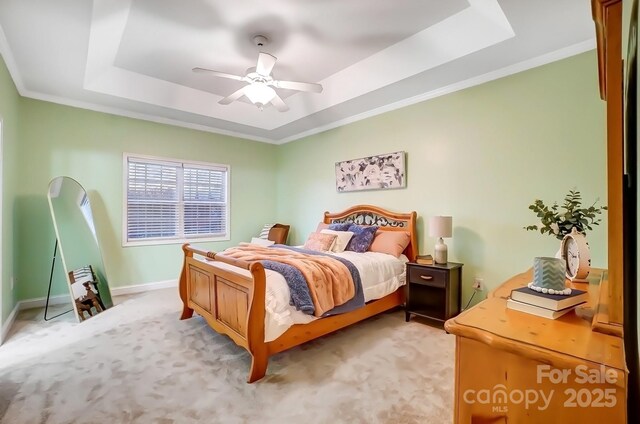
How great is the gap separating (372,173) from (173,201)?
10.5 feet

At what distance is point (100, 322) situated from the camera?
3234 mm

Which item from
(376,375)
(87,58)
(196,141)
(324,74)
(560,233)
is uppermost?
(324,74)

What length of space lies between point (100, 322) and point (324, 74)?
Result: 154 inches

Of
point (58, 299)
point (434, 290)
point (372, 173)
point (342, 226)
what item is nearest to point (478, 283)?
point (434, 290)

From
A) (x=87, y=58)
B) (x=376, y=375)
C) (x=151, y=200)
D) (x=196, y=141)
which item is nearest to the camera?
(x=376, y=375)

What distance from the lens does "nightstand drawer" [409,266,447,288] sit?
9.99 feet

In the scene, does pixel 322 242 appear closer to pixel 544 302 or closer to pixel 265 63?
pixel 265 63

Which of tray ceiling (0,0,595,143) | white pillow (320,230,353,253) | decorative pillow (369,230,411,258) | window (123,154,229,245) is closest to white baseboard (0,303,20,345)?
window (123,154,229,245)

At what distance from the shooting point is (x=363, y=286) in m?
2.98

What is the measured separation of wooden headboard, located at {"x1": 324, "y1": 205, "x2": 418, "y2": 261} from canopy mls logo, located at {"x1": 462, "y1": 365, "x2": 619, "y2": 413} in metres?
2.86

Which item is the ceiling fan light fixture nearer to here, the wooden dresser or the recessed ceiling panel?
the recessed ceiling panel

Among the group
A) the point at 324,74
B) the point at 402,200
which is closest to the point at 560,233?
the point at 402,200

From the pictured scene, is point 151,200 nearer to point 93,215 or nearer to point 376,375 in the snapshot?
point 93,215

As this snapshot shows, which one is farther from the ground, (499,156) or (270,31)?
(270,31)
